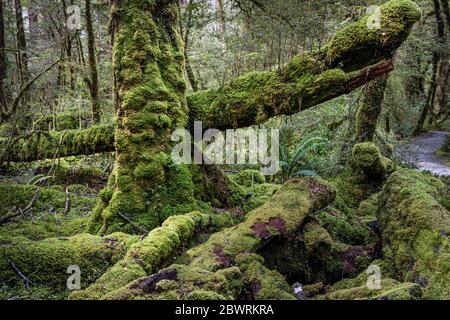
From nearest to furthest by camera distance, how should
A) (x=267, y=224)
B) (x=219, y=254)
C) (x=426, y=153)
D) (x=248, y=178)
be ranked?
(x=219, y=254)
(x=267, y=224)
(x=248, y=178)
(x=426, y=153)

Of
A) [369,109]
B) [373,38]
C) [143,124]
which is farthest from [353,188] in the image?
[143,124]

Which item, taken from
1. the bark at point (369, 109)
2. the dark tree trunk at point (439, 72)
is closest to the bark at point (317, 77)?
the bark at point (369, 109)

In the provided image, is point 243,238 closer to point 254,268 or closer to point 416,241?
point 254,268

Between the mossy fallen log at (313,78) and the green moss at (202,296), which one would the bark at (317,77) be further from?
the green moss at (202,296)

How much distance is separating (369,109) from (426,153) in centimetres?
1016

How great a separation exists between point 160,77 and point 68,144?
2.36m

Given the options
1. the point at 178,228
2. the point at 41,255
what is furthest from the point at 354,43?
the point at 41,255

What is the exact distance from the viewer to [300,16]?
300 inches

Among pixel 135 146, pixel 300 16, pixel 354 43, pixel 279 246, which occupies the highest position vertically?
pixel 300 16

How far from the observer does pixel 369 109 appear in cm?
881

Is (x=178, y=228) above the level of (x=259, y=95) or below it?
below

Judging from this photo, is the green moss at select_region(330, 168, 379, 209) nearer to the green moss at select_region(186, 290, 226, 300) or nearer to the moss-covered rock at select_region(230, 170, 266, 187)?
the moss-covered rock at select_region(230, 170, 266, 187)

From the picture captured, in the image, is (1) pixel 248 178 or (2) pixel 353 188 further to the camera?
(1) pixel 248 178

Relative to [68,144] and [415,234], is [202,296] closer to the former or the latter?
[415,234]
